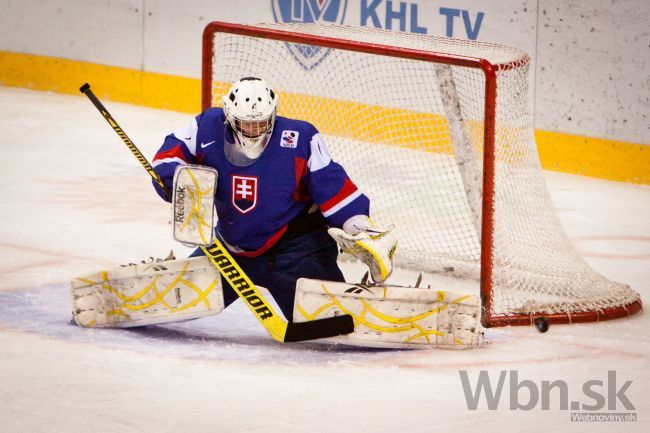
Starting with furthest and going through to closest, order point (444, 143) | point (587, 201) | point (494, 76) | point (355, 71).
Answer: point (355, 71)
point (587, 201)
point (444, 143)
point (494, 76)

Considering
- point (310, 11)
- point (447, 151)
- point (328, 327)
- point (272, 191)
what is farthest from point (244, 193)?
point (310, 11)

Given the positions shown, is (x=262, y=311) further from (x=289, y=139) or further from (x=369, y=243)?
(x=289, y=139)

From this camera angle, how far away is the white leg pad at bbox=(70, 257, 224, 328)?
4250 millimetres

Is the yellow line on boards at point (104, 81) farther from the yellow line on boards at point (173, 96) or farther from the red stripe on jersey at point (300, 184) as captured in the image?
the red stripe on jersey at point (300, 184)

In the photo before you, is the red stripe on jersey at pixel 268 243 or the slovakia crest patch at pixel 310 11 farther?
the slovakia crest patch at pixel 310 11

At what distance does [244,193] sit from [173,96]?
483cm

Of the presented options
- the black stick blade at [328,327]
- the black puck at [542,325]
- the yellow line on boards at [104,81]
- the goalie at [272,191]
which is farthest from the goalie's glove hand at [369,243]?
the yellow line on boards at [104,81]

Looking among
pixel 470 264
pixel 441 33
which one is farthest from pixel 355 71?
pixel 470 264

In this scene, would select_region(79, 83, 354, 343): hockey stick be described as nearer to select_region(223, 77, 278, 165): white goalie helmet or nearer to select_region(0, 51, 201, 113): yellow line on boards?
select_region(223, 77, 278, 165): white goalie helmet

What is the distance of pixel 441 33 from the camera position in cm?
759

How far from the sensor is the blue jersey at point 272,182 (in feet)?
13.7

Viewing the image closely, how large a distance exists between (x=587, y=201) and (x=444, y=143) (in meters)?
1.16

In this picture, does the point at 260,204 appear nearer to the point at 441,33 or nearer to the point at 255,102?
the point at 255,102

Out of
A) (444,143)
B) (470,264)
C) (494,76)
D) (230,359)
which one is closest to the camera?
(230,359)
